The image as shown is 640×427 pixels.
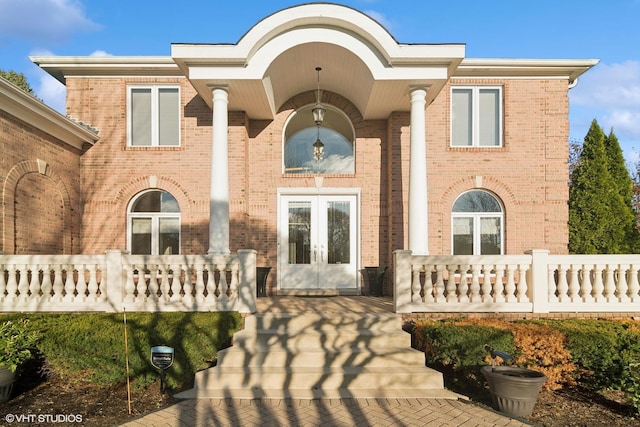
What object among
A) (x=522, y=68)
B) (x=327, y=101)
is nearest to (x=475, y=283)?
(x=327, y=101)

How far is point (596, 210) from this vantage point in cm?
1073

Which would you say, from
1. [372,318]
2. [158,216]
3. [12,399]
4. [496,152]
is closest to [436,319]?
[372,318]

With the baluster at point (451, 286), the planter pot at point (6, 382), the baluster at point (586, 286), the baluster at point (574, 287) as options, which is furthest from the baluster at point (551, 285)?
the planter pot at point (6, 382)

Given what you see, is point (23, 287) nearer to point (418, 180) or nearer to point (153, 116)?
point (153, 116)

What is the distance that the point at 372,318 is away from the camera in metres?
6.51

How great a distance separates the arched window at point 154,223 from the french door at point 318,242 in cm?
264

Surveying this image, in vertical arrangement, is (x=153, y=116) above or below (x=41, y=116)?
above

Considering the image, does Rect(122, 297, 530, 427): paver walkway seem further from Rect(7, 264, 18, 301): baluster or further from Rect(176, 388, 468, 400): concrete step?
Rect(7, 264, 18, 301): baluster

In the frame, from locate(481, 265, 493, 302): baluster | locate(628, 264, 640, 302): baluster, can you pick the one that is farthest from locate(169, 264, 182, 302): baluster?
locate(628, 264, 640, 302): baluster

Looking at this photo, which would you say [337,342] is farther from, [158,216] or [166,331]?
[158,216]

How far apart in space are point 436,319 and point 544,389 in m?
1.79

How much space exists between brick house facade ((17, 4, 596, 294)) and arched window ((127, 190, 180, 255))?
142 mm

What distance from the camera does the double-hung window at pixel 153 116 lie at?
995 centimetres

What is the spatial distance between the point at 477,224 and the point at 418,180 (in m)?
2.95
